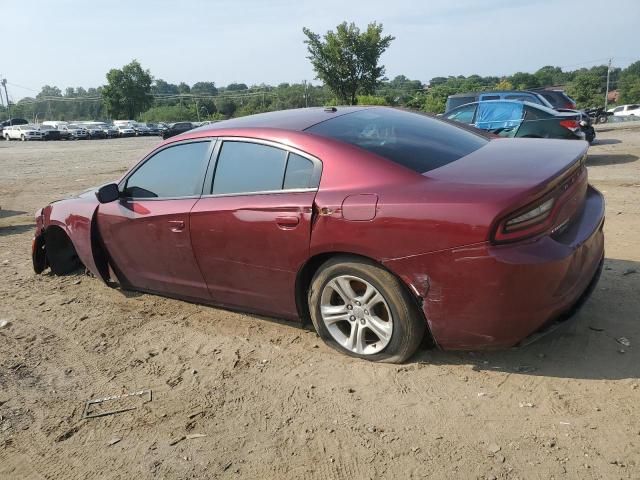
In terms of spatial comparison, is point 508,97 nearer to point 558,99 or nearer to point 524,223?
point 558,99

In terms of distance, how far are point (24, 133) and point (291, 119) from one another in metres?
49.8

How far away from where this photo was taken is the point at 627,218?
6117 mm

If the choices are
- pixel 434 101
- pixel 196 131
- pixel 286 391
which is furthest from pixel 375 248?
pixel 434 101

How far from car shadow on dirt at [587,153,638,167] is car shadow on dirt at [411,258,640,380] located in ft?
28.0

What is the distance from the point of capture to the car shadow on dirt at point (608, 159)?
1120cm

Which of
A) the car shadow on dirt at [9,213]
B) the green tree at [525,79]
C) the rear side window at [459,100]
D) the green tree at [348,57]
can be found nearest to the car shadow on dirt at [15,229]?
the car shadow on dirt at [9,213]

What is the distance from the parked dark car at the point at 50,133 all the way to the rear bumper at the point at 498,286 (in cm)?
5090

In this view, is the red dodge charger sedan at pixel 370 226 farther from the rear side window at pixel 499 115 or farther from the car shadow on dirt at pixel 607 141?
the car shadow on dirt at pixel 607 141

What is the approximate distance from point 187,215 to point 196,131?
2.29ft

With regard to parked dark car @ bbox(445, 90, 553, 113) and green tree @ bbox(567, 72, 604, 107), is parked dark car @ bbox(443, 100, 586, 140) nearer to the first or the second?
parked dark car @ bbox(445, 90, 553, 113)

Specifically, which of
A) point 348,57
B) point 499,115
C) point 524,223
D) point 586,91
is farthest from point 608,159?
point 586,91

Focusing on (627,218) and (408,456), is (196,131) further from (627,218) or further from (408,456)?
(627,218)

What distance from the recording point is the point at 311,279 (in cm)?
343

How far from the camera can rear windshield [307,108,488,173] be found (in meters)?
3.26
